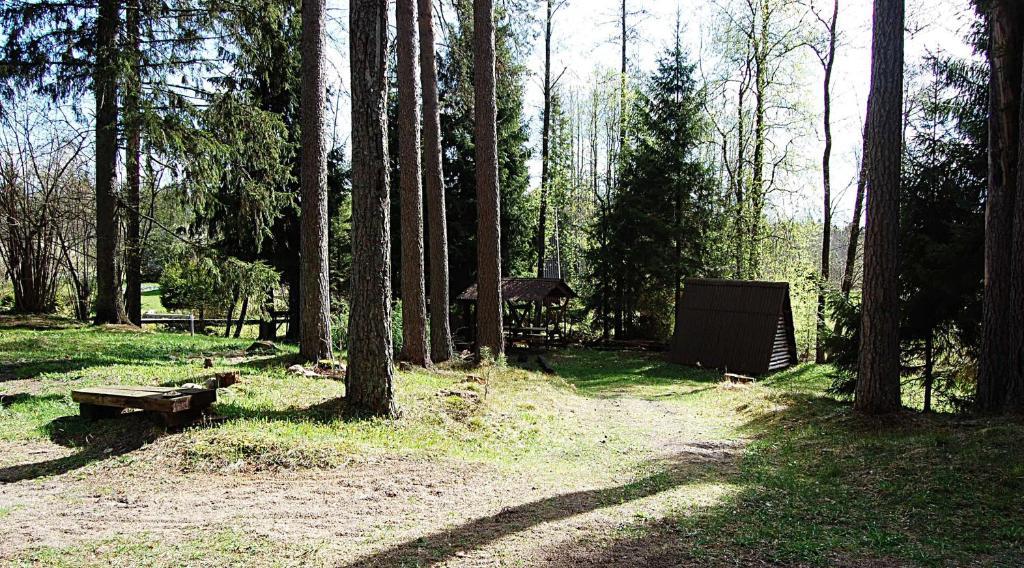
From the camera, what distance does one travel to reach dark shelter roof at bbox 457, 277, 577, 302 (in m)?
22.6

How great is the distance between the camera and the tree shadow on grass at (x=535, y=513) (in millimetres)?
3951

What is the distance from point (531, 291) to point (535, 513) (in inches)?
710

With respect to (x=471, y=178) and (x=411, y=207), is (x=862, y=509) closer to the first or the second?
(x=411, y=207)

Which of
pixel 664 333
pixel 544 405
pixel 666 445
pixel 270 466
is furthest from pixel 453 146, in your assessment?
pixel 270 466

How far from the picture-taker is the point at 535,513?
490cm

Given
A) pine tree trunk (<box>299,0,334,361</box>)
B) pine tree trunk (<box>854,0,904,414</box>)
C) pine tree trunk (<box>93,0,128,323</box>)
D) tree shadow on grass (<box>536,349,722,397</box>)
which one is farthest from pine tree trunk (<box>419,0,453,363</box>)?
pine tree trunk (<box>854,0,904,414</box>)

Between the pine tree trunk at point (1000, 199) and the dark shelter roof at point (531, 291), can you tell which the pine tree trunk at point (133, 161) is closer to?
the dark shelter roof at point (531, 291)

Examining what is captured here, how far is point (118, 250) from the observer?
15.6 metres

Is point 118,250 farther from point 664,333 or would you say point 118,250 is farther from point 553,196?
point 553,196

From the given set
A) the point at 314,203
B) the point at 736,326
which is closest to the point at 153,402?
the point at 314,203

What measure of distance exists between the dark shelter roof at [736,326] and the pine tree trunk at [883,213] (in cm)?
934

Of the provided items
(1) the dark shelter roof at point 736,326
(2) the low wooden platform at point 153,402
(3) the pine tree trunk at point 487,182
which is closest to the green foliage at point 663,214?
(1) the dark shelter roof at point 736,326

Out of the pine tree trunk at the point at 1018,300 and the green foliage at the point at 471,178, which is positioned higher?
the green foliage at the point at 471,178

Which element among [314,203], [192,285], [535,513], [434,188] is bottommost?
[535,513]
